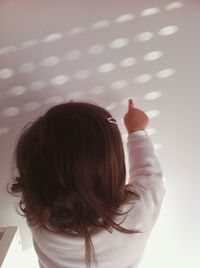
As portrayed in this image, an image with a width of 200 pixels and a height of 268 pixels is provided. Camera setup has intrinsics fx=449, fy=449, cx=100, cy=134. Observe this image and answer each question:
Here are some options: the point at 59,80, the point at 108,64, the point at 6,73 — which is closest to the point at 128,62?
the point at 108,64

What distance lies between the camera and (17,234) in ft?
3.27

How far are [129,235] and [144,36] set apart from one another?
15.1 inches

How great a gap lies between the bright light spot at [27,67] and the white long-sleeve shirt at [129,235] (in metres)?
0.24

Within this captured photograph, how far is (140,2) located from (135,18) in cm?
3

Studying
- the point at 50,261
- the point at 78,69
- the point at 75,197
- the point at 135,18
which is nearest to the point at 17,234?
the point at 50,261

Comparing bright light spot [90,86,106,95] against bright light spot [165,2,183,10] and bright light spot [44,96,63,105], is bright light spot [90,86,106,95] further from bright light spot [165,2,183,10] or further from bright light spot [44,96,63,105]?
bright light spot [165,2,183,10]

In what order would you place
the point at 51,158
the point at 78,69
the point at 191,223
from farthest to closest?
the point at 191,223 → the point at 78,69 → the point at 51,158

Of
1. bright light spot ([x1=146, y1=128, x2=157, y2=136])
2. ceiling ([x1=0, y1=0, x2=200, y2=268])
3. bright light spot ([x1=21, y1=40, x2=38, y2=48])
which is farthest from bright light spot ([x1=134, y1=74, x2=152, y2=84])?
bright light spot ([x1=21, y1=40, x2=38, y2=48])

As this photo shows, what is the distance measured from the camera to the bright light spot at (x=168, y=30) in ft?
2.89

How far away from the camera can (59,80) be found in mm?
912

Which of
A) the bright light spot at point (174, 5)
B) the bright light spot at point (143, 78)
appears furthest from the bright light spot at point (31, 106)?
the bright light spot at point (174, 5)

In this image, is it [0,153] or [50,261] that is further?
[0,153]

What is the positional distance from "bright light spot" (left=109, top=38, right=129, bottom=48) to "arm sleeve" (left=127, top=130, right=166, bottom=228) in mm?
181

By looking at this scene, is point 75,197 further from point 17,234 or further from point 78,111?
point 17,234
